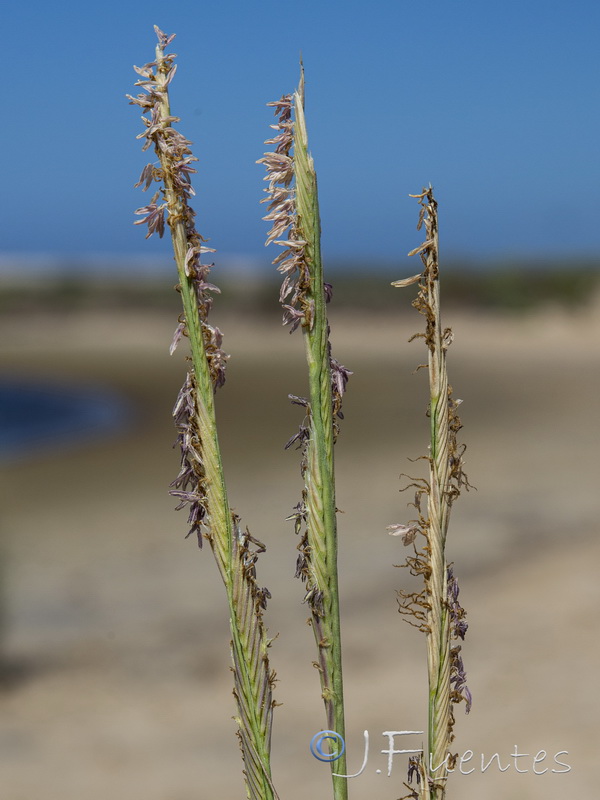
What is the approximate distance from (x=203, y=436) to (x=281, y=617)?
905 centimetres

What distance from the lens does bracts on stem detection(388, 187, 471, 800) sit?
3.91ft

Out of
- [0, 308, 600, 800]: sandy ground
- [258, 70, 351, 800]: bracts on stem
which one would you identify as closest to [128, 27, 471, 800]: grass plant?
[258, 70, 351, 800]: bracts on stem

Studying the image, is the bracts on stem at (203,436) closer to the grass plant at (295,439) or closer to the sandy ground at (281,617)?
the grass plant at (295,439)

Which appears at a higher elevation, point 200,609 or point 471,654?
point 200,609

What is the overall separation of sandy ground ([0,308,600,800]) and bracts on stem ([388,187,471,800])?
3.45 metres

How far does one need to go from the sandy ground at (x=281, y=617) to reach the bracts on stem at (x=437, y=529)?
11.3 feet

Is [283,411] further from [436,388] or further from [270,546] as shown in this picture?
[436,388]

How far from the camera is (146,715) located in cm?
816

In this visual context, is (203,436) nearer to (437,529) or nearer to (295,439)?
(295,439)

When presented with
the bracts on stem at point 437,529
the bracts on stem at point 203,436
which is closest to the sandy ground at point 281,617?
the bracts on stem at point 437,529

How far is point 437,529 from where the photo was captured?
1.20 m

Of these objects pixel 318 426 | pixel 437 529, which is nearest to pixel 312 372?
pixel 318 426

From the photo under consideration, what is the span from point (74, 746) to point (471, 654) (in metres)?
3.46

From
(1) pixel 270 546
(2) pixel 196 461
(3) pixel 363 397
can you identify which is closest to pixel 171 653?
(1) pixel 270 546
